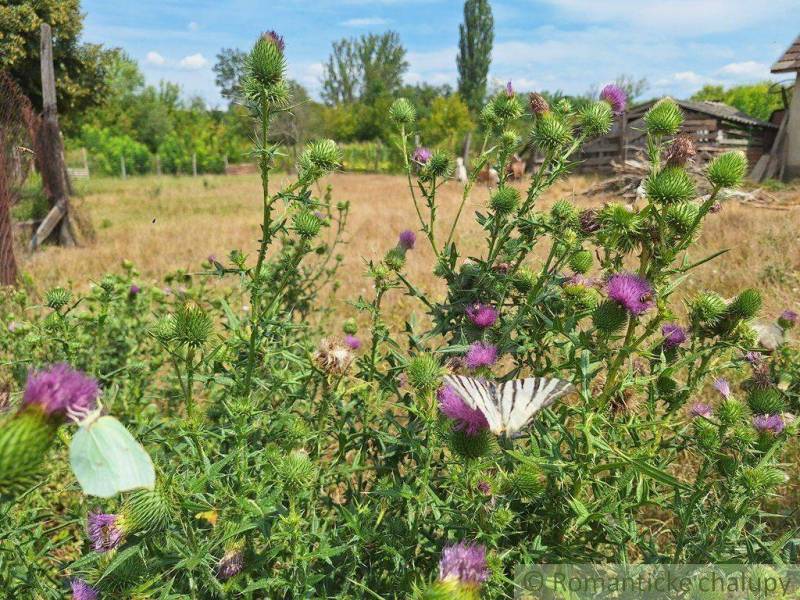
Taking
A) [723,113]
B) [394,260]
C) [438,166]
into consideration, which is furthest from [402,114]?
[723,113]

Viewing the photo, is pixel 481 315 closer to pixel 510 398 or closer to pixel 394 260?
pixel 394 260

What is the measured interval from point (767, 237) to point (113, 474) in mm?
7470

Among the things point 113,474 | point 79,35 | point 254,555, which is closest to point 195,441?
point 254,555

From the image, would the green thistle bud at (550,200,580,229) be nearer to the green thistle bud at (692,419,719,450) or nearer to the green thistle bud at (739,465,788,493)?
the green thistle bud at (692,419,719,450)

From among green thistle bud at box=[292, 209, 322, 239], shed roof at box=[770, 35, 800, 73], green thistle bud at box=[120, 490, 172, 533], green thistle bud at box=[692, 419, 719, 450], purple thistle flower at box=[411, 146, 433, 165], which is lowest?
green thistle bud at box=[692, 419, 719, 450]

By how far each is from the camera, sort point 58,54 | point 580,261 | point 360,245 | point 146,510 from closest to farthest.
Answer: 1. point 146,510
2. point 580,261
3. point 360,245
4. point 58,54

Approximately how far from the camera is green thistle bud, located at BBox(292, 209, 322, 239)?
212 centimetres

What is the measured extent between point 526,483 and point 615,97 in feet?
5.56

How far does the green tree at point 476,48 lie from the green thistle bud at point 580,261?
205ft

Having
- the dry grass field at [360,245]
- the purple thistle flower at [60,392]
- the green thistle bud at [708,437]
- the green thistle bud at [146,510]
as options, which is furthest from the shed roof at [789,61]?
the purple thistle flower at [60,392]

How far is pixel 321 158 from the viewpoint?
1933 millimetres

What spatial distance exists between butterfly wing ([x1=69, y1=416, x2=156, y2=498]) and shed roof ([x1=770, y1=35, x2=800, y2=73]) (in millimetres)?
18472

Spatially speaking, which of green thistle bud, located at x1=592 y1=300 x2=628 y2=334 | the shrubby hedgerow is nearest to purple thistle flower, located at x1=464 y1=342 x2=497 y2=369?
the shrubby hedgerow

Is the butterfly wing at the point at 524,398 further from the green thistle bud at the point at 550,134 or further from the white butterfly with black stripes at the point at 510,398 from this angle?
the green thistle bud at the point at 550,134
